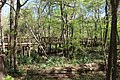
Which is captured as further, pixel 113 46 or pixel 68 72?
pixel 68 72

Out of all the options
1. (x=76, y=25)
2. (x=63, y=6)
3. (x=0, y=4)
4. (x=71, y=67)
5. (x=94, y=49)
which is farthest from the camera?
(x=94, y=49)

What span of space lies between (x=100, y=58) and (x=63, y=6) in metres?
6.07

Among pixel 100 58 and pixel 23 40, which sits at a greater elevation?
pixel 23 40

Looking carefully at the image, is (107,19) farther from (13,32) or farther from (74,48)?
(13,32)

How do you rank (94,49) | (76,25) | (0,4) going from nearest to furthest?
(0,4), (76,25), (94,49)

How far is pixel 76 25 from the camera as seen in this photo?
2589 centimetres

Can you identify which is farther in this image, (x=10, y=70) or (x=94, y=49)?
(x=94, y=49)

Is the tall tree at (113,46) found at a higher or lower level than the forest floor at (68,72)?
higher

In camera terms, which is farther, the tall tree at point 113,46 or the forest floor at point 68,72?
the forest floor at point 68,72

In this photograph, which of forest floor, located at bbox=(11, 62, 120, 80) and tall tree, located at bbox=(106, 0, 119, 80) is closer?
tall tree, located at bbox=(106, 0, 119, 80)

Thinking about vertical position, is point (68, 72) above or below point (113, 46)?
below

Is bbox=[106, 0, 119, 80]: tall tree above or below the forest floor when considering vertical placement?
above

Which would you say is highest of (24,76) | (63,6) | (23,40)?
(63,6)

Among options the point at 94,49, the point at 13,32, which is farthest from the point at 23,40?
the point at 13,32
